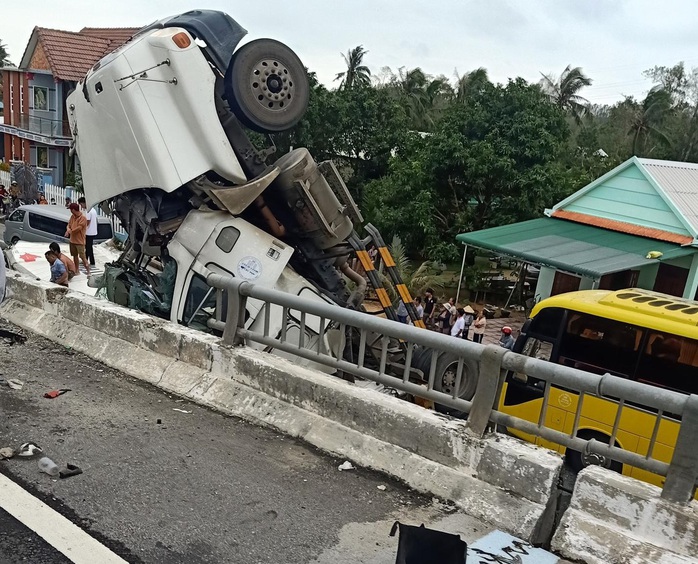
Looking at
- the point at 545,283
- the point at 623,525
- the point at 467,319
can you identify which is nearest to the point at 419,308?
the point at 467,319

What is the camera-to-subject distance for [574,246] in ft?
47.6

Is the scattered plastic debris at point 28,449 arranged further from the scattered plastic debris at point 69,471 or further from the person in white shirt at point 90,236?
the person in white shirt at point 90,236

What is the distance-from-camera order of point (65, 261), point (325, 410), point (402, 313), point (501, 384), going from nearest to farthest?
1. point (501, 384)
2. point (325, 410)
3. point (65, 261)
4. point (402, 313)

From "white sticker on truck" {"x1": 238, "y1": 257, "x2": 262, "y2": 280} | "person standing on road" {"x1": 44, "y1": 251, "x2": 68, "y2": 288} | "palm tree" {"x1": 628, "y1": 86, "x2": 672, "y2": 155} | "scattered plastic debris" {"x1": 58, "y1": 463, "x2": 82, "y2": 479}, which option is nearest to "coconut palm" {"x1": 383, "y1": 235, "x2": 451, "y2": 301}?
"person standing on road" {"x1": 44, "y1": 251, "x2": 68, "y2": 288}

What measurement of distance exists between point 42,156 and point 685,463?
3855cm

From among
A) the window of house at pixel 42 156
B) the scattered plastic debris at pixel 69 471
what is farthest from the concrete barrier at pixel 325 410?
the window of house at pixel 42 156

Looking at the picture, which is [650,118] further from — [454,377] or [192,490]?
[192,490]

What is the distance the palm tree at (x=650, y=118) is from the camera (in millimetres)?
33000

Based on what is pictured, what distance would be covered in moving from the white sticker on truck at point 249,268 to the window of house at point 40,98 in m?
33.0

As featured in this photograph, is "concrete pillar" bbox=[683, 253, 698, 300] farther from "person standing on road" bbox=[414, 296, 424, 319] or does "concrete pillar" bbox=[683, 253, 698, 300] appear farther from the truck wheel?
the truck wheel

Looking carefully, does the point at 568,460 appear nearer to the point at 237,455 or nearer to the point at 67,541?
the point at 237,455

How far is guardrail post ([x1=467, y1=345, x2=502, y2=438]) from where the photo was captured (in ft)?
12.0

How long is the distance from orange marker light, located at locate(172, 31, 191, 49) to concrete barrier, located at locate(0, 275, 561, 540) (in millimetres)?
2755

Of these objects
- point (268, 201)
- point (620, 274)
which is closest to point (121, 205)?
point (268, 201)
